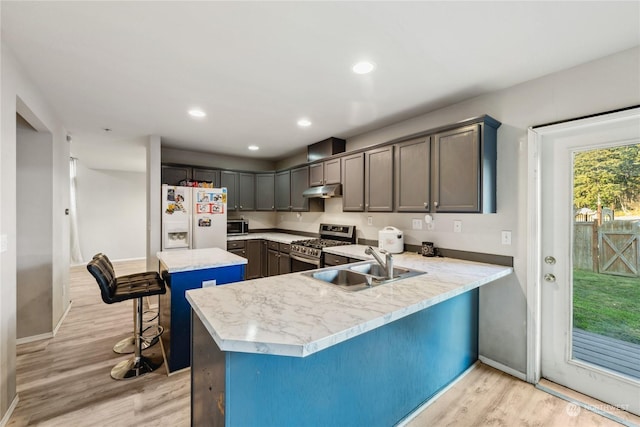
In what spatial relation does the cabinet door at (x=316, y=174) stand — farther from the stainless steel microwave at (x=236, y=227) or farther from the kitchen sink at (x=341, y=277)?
the kitchen sink at (x=341, y=277)

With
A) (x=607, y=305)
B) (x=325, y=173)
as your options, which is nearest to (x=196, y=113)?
(x=325, y=173)

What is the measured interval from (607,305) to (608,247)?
428mm

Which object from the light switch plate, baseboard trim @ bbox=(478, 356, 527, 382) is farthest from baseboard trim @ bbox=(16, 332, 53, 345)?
baseboard trim @ bbox=(478, 356, 527, 382)

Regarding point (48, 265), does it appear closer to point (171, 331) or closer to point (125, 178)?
point (171, 331)

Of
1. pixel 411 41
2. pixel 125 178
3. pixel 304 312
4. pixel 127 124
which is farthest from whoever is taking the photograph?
pixel 125 178

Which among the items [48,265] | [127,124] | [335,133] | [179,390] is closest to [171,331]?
[179,390]

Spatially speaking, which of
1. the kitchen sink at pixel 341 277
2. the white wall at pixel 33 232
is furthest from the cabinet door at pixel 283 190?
the white wall at pixel 33 232

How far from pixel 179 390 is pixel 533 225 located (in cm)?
311

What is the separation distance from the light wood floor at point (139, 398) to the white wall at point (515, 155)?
14.2 inches

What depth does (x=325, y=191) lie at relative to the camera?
3.85 metres

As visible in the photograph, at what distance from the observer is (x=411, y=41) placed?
5.80 feet

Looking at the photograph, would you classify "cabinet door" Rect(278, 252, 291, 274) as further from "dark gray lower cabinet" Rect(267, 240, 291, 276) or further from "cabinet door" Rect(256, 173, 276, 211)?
"cabinet door" Rect(256, 173, 276, 211)

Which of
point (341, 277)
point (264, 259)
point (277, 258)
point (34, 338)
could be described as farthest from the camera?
point (264, 259)

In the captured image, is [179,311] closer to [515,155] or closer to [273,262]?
[273,262]
